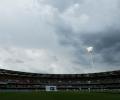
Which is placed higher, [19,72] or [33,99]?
[19,72]

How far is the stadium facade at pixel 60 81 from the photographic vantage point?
109900mm

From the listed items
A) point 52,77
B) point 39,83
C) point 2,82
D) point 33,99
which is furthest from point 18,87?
point 33,99

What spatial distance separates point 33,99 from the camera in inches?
1391

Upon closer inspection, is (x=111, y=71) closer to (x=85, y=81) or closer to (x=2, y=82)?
(x=85, y=81)

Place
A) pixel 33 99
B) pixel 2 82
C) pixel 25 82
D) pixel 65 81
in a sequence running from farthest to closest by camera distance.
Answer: pixel 65 81 → pixel 25 82 → pixel 2 82 → pixel 33 99

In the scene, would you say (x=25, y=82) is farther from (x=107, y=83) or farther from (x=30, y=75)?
(x=107, y=83)

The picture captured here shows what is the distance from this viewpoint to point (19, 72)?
124 metres

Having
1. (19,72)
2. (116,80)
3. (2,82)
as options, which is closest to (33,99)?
(2,82)

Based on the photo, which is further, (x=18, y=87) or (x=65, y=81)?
(x=65, y=81)

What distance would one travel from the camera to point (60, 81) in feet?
424

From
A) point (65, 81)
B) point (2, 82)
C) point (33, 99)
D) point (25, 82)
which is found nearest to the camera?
point (33, 99)

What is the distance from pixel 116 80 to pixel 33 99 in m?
82.6

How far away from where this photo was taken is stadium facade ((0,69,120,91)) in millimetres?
109900

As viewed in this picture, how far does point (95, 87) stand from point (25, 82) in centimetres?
3230
